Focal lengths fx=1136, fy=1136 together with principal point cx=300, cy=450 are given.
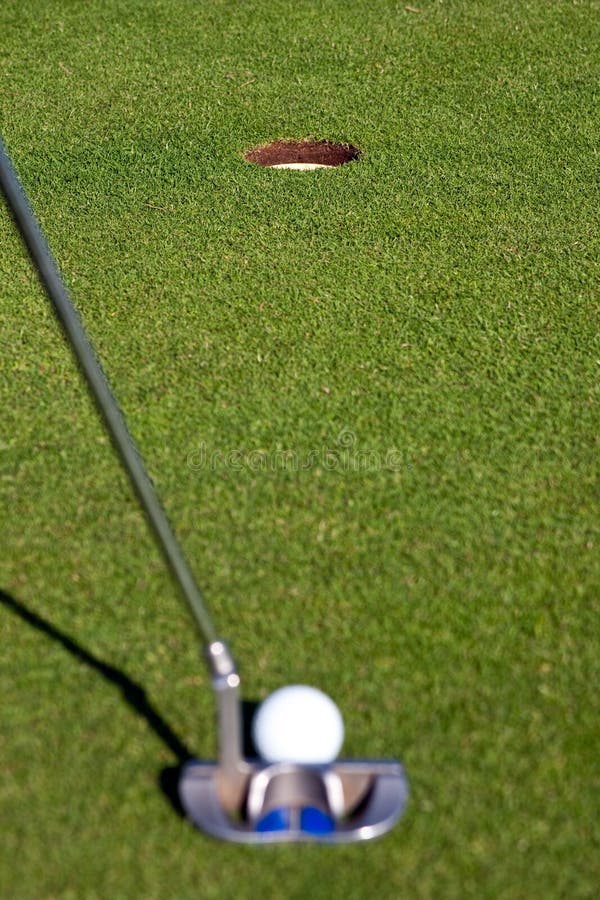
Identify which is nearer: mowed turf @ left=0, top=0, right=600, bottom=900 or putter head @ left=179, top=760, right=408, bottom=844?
putter head @ left=179, top=760, right=408, bottom=844

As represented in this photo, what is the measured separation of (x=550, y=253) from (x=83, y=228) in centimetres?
211

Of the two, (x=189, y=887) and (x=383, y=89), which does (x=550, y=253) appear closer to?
(x=383, y=89)

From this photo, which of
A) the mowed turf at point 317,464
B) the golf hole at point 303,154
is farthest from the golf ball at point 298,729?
the golf hole at point 303,154

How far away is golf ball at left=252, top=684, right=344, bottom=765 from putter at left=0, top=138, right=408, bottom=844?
3 centimetres

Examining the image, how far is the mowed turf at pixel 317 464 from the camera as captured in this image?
8.52 ft

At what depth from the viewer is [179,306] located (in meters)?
4.62

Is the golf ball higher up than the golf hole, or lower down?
higher up

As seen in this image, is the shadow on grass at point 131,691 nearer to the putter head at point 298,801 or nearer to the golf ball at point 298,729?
the putter head at point 298,801

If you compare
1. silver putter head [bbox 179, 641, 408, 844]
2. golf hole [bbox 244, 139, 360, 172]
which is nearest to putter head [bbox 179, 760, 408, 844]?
silver putter head [bbox 179, 641, 408, 844]

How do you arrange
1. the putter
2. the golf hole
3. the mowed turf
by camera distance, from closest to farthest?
the putter → the mowed turf → the golf hole

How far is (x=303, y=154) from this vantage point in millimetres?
6000

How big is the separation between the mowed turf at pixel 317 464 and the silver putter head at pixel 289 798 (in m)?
0.06

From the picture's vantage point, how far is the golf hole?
235 inches

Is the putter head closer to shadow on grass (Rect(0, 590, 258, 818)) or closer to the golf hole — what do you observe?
shadow on grass (Rect(0, 590, 258, 818))
